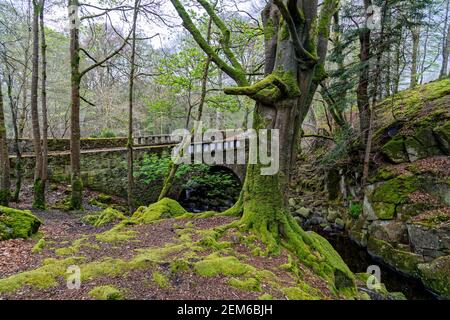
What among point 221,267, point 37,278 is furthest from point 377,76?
point 37,278

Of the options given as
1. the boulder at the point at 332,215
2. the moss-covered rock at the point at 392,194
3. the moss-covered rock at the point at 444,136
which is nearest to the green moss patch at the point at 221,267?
the moss-covered rock at the point at 392,194

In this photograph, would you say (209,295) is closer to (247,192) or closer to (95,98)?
(247,192)

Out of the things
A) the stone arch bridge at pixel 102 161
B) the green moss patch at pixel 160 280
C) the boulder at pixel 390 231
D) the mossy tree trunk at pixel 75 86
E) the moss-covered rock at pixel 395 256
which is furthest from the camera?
the stone arch bridge at pixel 102 161

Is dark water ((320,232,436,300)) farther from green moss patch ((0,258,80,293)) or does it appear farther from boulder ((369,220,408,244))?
green moss patch ((0,258,80,293))

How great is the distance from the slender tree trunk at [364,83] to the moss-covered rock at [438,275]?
450 centimetres

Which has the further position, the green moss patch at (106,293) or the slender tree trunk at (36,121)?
the slender tree trunk at (36,121)

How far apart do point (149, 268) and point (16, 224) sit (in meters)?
2.88

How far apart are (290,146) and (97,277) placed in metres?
3.39

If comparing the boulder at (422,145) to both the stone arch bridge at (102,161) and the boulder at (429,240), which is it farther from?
the stone arch bridge at (102,161)

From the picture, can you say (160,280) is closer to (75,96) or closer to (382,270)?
(382,270)

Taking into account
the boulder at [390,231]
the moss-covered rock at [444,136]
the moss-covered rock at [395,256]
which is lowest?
the moss-covered rock at [395,256]

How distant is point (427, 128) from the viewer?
8023 mm

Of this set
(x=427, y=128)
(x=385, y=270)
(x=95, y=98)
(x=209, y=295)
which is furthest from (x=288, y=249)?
(x=95, y=98)

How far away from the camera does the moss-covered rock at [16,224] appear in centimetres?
403
